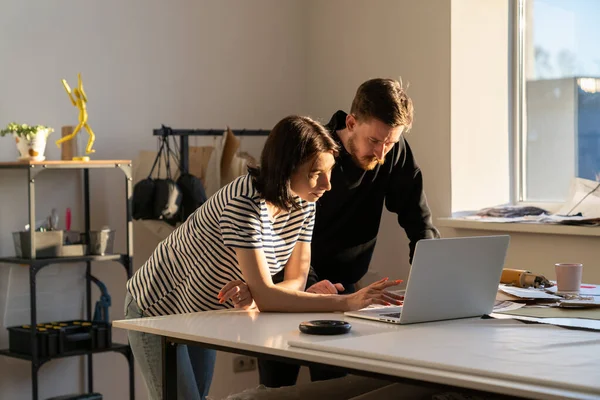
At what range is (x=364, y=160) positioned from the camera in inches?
102

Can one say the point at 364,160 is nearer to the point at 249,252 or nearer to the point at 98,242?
the point at 249,252


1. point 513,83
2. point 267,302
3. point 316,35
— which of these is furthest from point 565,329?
point 316,35

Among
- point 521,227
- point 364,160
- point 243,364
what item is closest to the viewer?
point 364,160

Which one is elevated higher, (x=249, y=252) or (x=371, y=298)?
(x=249, y=252)

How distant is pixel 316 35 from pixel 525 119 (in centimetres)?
119

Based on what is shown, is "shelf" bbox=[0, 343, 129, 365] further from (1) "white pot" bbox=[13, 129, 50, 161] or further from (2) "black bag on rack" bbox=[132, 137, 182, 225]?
(1) "white pot" bbox=[13, 129, 50, 161]

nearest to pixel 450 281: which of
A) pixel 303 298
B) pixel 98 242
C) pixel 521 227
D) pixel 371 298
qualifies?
pixel 371 298

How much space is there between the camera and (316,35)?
14.4 feet

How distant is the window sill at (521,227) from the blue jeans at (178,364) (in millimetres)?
1609

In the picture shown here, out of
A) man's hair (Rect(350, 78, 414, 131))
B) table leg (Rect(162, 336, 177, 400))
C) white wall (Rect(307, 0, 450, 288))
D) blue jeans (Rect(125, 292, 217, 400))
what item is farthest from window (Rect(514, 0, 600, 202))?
table leg (Rect(162, 336, 177, 400))

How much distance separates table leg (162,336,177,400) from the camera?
6.44 feet

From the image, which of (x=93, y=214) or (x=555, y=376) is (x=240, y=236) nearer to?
(x=555, y=376)

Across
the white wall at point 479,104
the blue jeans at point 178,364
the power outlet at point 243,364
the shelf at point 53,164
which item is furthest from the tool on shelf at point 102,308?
the white wall at point 479,104

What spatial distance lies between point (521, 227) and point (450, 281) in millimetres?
1604
